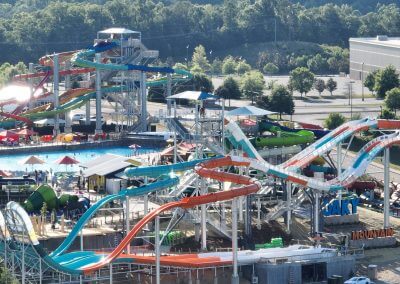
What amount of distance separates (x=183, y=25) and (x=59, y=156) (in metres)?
51.9

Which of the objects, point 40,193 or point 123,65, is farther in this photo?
point 123,65

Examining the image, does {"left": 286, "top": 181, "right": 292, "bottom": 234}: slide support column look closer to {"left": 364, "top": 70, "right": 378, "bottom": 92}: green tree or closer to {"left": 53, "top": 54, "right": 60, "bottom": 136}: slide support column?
{"left": 53, "top": 54, "right": 60, "bottom": 136}: slide support column

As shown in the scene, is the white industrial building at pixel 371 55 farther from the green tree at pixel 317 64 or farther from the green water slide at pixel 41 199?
the green water slide at pixel 41 199

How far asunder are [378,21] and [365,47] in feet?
77.1

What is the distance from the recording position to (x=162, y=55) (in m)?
105

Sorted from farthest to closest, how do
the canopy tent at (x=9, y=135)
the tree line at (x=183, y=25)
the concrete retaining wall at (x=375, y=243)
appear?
the tree line at (x=183, y=25)
the canopy tent at (x=9, y=135)
the concrete retaining wall at (x=375, y=243)

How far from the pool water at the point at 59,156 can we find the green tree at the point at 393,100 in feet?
50.6

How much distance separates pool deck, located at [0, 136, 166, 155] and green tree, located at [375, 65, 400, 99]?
2049cm

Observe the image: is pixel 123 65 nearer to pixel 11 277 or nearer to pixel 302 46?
pixel 11 277

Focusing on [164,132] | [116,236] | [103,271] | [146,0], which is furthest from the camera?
[146,0]

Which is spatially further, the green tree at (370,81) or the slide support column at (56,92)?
the green tree at (370,81)

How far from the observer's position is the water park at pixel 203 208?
3841cm

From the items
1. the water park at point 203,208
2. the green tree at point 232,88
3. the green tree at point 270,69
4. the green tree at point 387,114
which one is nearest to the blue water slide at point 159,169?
the water park at point 203,208

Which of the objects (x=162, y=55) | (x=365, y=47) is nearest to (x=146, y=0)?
(x=162, y=55)
